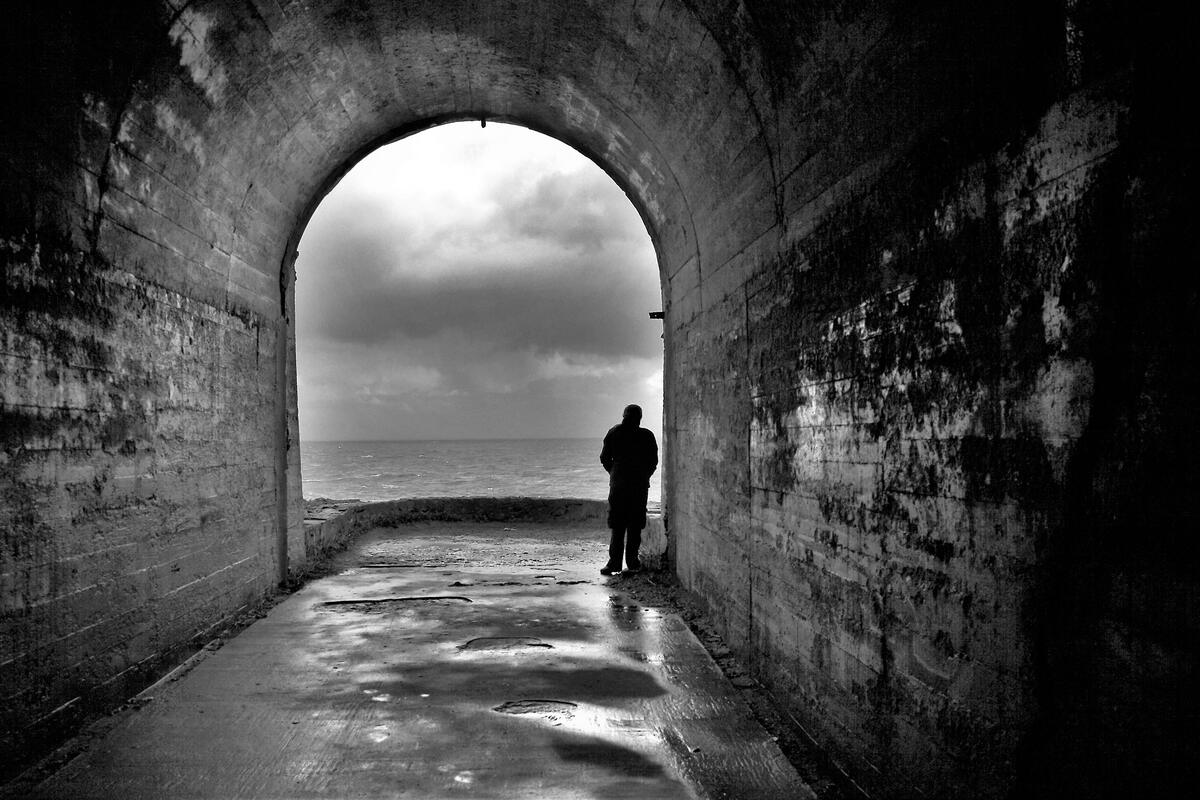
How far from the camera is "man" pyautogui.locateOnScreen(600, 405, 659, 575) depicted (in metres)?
8.05

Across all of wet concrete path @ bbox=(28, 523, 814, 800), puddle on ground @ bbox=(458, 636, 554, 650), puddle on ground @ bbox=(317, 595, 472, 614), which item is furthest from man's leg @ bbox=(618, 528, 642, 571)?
puddle on ground @ bbox=(458, 636, 554, 650)

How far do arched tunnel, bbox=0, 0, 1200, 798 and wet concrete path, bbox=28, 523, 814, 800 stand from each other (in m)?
0.38

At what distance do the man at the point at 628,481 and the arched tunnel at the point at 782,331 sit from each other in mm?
816

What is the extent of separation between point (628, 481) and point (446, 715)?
4.37 m

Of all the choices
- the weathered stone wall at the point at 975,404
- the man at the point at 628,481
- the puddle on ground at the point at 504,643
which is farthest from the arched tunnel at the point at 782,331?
the puddle on ground at the point at 504,643


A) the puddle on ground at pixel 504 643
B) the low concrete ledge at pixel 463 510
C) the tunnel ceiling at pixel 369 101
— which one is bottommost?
the puddle on ground at pixel 504 643

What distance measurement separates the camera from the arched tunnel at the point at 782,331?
1819mm

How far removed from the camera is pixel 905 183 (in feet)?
9.27

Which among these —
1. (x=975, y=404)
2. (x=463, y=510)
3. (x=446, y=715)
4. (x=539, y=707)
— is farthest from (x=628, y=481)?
(x=463, y=510)

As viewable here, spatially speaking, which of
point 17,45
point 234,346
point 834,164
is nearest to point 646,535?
point 234,346

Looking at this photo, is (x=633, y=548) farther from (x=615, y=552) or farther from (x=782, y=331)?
(x=782, y=331)

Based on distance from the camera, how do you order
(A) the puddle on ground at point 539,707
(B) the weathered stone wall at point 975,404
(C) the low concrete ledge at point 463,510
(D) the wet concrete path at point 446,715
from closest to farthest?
(B) the weathered stone wall at point 975,404 → (D) the wet concrete path at point 446,715 → (A) the puddle on ground at point 539,707 → (C) the low concrete ledge at point 463,510

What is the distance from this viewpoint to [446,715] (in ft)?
12.9

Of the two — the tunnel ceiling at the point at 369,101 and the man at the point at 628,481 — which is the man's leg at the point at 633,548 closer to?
the man at the point at 628,481
